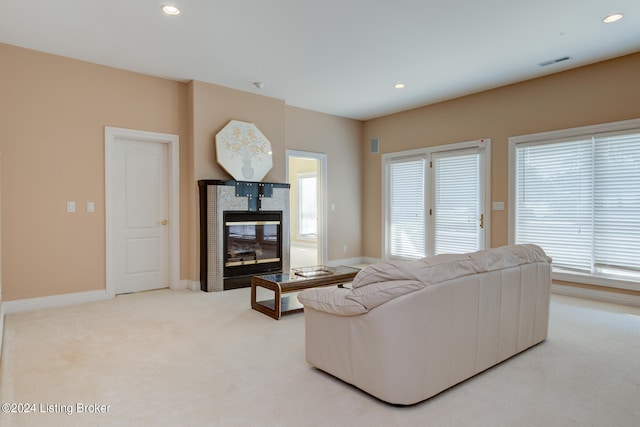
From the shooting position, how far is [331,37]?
391 centimetres

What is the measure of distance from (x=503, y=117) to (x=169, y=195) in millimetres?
5023

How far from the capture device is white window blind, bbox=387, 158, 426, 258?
6688 millimetres

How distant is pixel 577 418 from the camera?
2.01 m

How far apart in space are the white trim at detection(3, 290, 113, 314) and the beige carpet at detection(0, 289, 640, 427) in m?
0.35

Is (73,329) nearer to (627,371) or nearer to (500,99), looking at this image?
(627,371)

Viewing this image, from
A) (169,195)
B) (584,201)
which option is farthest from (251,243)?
(584,201)

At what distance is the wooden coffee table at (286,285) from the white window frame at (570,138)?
280 centimetres

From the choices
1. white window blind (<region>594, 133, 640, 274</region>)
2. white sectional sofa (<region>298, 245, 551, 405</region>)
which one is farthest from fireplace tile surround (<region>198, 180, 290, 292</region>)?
white window blind (<region>594, 133, 640, 274</region>)

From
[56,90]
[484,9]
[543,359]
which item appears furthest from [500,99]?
[56,90]

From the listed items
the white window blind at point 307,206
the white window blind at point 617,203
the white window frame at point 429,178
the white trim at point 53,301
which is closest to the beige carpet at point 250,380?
the white trim at point 53,301

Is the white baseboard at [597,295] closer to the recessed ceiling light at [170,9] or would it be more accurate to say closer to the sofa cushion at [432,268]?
the sofa cushion at [432,268]

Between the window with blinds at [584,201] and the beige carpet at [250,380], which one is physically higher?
the window with blinds at [584,201]

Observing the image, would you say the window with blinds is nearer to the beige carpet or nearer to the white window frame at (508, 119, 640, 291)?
the white window frame at (508, 119, 640, 291)

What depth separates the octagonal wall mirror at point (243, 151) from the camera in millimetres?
5375
